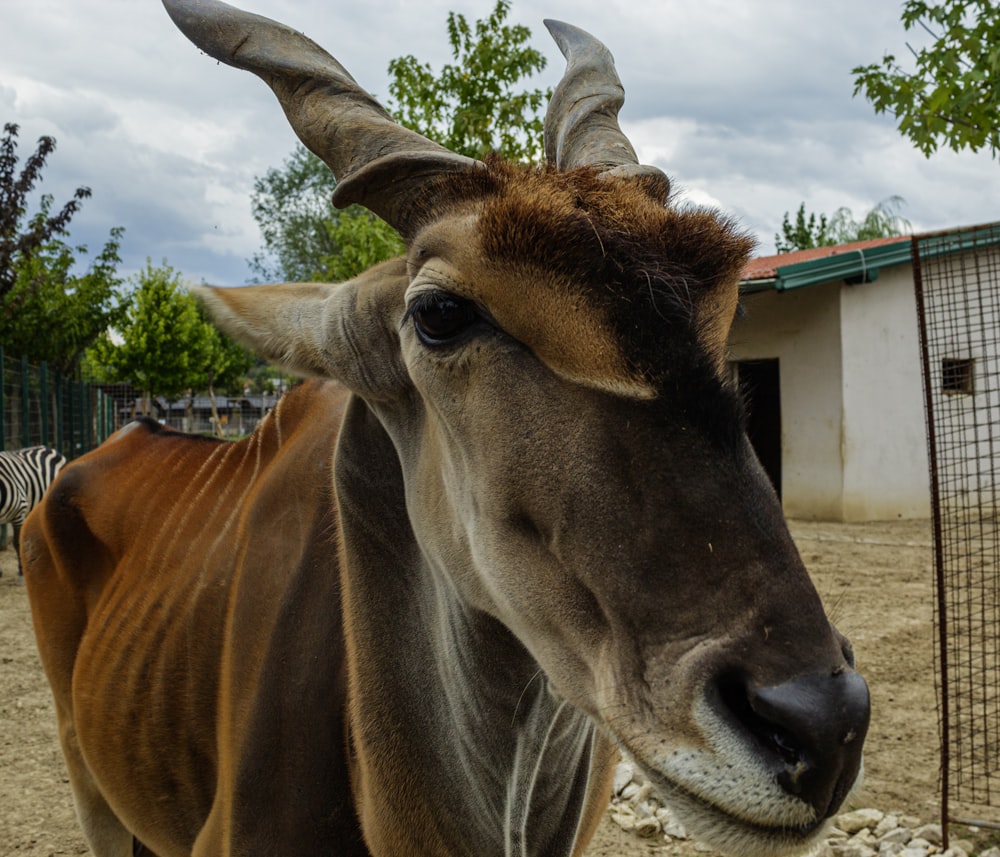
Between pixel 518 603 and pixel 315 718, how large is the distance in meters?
0.89

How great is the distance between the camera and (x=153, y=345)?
1135 inches

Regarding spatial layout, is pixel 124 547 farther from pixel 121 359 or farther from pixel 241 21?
pixel 121 359

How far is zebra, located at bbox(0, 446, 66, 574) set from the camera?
37.8ft

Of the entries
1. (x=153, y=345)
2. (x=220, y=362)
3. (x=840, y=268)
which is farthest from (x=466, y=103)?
(x=220, y=362)

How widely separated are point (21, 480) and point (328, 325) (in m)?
11.1

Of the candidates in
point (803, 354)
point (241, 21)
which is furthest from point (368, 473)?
point (803, 354)

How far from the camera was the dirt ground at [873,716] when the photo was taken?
15.9 feet

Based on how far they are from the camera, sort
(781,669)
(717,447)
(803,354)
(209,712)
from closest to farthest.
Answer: (781,669), (717,447), (209,712), (803,354)

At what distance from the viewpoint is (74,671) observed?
3.76 meters

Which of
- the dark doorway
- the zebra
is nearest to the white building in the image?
the dark doorway

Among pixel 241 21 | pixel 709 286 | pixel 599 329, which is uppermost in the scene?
pixel 241 21

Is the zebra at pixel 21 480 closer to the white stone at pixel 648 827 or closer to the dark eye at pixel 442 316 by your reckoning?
the white stone at pixel 648 827

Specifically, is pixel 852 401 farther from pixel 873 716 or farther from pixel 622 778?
Result: pixel 622 778

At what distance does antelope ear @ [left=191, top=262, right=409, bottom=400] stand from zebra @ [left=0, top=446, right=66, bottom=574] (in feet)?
33.4
